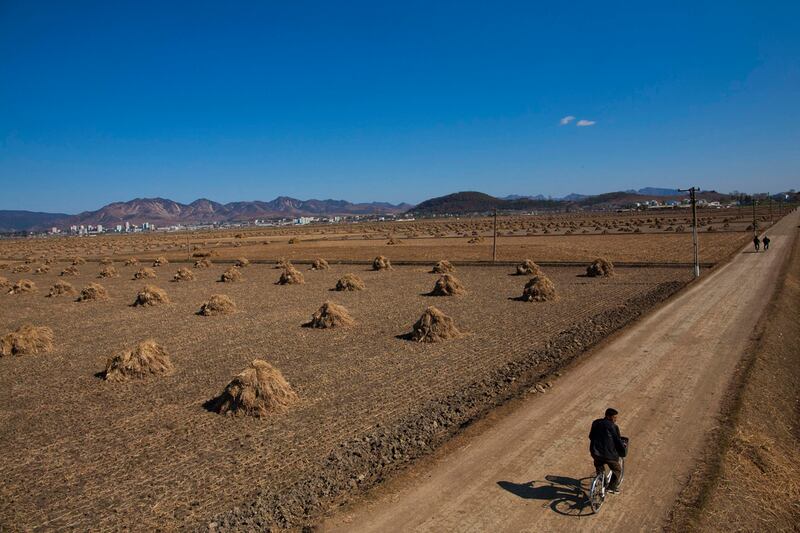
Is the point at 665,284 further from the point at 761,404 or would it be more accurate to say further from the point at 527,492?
the point at 527,492

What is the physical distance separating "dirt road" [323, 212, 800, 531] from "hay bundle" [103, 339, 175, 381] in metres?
11.6

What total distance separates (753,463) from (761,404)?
394 cm

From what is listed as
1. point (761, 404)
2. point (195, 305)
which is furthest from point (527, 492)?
point (195, 305)

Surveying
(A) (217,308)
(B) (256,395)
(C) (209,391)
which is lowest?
(C) (209,391)

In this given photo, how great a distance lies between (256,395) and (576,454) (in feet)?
27.3

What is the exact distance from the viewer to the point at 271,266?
60.5 m

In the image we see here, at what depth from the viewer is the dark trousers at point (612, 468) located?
903 cm

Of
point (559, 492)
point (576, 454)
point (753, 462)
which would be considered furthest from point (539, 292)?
point (559, 492)

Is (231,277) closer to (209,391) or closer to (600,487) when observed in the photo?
(209,391)

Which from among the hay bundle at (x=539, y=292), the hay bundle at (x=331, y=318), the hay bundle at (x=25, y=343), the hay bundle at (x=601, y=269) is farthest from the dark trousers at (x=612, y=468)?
the hay bundle at (x=601, y=269)

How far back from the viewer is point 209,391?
16.2m

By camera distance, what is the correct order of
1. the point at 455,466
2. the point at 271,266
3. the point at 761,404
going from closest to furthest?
the point at 455,466
the point at 761,404
the point at 271,266

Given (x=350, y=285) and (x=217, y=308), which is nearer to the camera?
(x=217, y=308)

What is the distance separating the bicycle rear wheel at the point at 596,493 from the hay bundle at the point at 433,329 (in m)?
12.4
